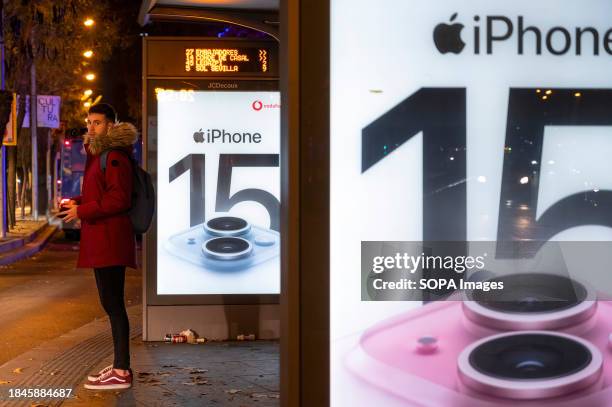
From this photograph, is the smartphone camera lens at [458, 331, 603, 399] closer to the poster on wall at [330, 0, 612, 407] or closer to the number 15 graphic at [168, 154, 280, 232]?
the poster on wall at [330, 0, 612, 407]

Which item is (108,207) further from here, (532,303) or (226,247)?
(532,303)

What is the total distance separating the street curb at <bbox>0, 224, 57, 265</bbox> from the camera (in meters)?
20.1

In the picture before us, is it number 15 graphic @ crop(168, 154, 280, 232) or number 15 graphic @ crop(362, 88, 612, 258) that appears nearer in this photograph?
number 15 graphic @ crop(362, 88, 612, 258)

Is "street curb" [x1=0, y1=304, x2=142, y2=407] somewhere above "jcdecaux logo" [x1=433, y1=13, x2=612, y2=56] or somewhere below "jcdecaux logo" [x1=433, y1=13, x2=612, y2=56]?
below

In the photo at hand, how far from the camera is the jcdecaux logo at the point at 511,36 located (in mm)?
3283

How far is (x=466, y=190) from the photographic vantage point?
130 inches

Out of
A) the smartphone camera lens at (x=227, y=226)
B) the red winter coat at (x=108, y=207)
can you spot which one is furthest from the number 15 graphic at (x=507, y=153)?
the smartphone camera lens at (x=227, y=226)

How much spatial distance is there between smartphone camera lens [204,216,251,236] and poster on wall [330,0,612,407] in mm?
5575

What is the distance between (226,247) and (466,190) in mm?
5745

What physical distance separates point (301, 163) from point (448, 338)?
0.82m

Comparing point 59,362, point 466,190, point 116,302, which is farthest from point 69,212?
point 466,190

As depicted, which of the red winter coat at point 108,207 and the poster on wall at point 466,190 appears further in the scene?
the red winter coat at point 108,207

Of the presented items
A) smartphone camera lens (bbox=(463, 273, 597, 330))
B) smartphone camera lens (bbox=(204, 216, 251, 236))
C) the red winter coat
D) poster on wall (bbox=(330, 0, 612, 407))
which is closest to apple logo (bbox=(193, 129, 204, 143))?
smartphone camera lens (bbox=(204, 216, 251, 236))

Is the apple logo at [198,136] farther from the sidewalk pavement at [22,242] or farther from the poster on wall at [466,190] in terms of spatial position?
the sidewalk pavement at [22,242]
